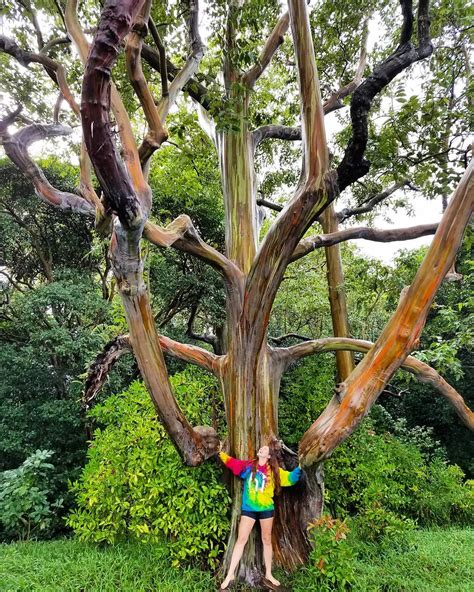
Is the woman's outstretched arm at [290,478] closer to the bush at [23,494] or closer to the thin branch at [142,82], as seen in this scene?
the bush at [23,494]

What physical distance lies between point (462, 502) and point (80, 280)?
26.0ft

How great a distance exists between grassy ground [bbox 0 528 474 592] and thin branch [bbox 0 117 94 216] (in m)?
3.44

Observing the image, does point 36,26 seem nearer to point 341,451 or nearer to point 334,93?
point 334,93

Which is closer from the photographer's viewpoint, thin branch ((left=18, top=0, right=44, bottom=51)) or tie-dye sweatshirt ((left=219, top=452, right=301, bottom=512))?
tie-dye sweatshirt ((left=219, top=452, right=301, bottom=512))

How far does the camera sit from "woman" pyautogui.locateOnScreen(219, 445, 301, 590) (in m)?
3.45

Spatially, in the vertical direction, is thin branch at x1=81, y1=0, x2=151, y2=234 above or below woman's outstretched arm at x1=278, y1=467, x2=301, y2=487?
above

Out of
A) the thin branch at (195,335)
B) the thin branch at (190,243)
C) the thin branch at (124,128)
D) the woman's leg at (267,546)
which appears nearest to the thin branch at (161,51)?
the thin branch at (124,128)

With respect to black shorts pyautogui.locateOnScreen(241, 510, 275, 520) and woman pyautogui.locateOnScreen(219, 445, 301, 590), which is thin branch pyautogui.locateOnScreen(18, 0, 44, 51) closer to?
woman pyautogui.locateOnScreen(219, 445, 301, 590)

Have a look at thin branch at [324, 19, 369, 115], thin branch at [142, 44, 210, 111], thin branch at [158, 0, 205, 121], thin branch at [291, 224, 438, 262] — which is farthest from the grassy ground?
thin branch at [324, 19, 369, 115]

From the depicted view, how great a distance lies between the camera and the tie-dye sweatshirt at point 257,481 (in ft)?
11.6

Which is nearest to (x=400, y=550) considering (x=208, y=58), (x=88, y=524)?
(x=88, y=524)

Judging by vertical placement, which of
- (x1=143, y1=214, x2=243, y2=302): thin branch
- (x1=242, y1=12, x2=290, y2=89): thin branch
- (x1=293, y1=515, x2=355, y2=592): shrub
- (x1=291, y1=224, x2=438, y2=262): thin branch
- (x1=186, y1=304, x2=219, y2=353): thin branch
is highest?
(x1=242, y1=12, x2=290, y2=89): thin branch

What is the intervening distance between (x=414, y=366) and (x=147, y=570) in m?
3.36

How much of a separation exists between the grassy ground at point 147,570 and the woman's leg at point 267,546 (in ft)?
0.83
